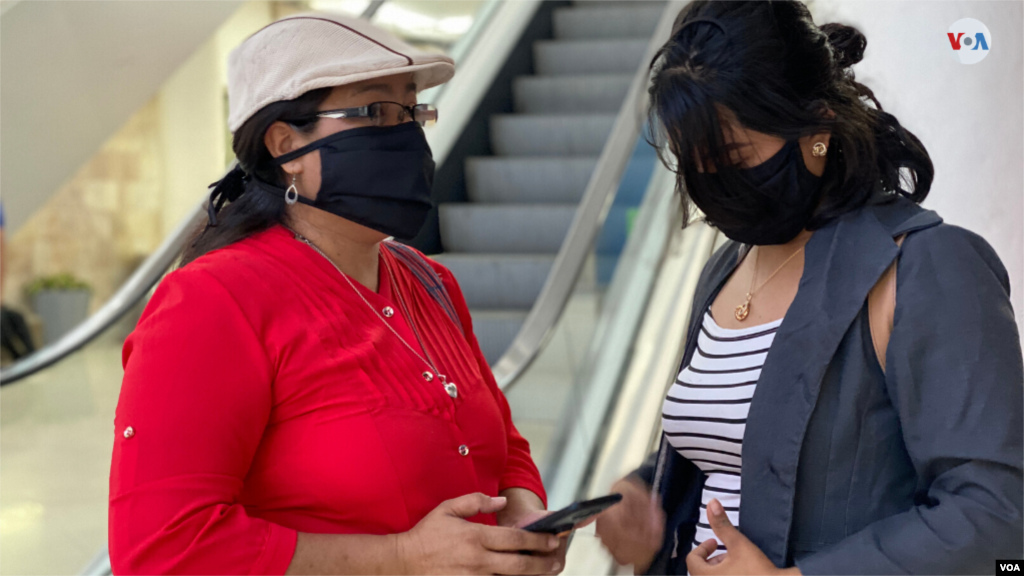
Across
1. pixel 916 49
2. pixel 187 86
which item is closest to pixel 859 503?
pixel 916 49

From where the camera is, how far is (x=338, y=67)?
142cm

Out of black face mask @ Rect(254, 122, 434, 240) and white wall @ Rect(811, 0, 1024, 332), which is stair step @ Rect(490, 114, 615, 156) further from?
black face mask @ Rect(254, 122, 434, 240)

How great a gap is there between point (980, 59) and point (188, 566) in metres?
2.12

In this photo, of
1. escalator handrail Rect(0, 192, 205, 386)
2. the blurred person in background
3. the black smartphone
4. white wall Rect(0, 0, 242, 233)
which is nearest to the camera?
the black smartphone

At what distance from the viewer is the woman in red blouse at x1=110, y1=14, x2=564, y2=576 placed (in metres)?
1.23

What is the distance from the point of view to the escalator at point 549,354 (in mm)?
3699

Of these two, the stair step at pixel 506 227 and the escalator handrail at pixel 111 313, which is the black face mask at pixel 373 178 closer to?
the escalator handrail at pixel 111 313

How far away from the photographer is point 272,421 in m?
1.35

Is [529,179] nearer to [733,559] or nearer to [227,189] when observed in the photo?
[227,189]

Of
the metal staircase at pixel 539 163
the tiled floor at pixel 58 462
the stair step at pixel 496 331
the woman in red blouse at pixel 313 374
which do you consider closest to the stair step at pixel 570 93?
the metal staircase at pixel 539 163

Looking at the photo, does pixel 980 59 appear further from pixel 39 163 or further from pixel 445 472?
pixel 39 163

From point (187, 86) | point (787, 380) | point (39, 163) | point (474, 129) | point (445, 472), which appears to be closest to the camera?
point (787, 380)

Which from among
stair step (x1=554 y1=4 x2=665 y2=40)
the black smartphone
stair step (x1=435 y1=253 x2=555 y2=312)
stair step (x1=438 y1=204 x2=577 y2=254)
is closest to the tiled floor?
stair step (x1=435 y1=253 x2=555 y2=312)

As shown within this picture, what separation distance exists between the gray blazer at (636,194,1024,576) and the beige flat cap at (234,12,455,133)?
29.7 inches
